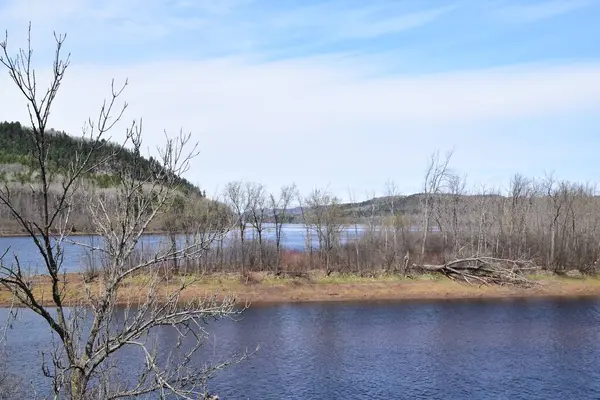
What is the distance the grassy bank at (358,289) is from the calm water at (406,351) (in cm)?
494

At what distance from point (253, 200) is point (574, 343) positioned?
43.5 m

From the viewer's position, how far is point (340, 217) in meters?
68.5

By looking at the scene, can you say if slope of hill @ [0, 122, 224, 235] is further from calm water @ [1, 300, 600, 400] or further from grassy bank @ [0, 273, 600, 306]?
calm water @ [1, 300, 600, 400]

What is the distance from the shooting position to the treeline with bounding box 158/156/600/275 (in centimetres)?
6316

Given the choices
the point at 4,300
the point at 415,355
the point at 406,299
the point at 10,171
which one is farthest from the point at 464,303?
the point at 10,171

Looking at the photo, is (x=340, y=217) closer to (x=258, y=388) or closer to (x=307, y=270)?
(x=307, y=270)

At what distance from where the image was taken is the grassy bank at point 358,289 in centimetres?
5388

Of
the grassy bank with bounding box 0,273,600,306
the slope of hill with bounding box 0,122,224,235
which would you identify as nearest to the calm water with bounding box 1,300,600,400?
the grassy bank with bounding box 0,273,600,306

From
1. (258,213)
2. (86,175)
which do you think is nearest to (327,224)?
(258,213)

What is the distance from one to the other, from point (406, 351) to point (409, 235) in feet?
131

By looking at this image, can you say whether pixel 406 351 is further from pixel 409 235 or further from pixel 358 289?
pixel 409 235

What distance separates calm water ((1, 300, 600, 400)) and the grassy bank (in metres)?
4.94

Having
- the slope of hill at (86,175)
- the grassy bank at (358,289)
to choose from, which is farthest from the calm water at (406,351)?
the slope of hill at (86,175)

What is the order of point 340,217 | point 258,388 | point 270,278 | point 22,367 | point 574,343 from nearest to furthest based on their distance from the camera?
point 258,388 < point 22,367 < point 574,343 < point 270,278 < point 340,217
